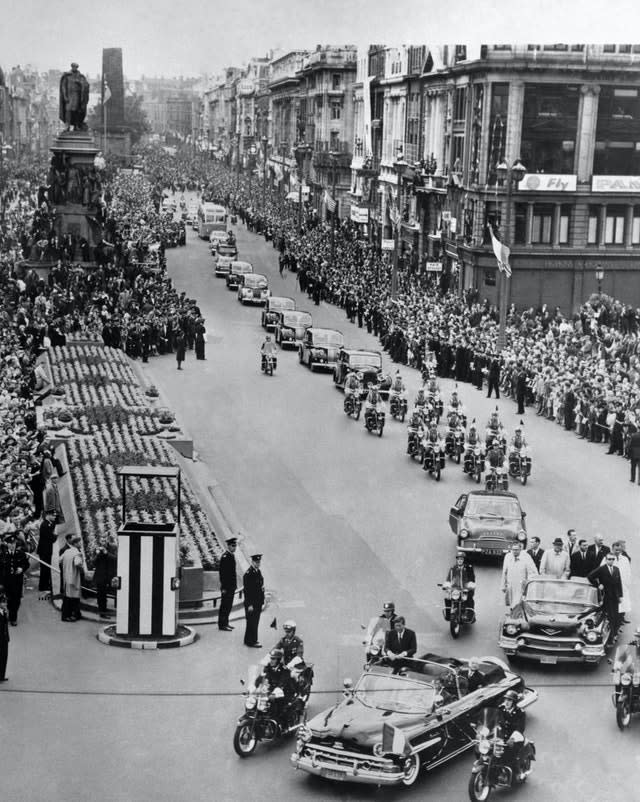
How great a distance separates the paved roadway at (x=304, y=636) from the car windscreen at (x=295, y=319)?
13296mm

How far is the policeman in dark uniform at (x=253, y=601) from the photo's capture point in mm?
20938

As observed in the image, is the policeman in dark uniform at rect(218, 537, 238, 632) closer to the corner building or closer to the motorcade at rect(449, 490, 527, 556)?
the motorcade at rect(449, 490, 527, 556)

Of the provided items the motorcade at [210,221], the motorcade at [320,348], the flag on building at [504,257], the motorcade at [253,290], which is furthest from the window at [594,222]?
the motorcade at [210,221]

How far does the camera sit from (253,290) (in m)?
68.1

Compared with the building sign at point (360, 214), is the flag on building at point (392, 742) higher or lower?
higher

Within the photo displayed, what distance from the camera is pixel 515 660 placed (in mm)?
20797

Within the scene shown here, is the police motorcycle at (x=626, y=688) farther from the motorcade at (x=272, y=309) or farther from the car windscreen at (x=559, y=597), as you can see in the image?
the motorcade at (x=272, y=309)

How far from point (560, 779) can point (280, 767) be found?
10.6 ft

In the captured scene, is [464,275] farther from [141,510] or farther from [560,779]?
[560,779]

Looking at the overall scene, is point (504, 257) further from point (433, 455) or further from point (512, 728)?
point (512, 728)

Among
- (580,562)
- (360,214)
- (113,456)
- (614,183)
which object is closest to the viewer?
(580,562)

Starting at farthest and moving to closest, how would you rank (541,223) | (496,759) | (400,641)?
(541,223)
(400,641)
(496,759)

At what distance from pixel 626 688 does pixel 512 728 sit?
2303mm

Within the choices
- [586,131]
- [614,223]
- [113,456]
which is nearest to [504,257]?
[586,131]
